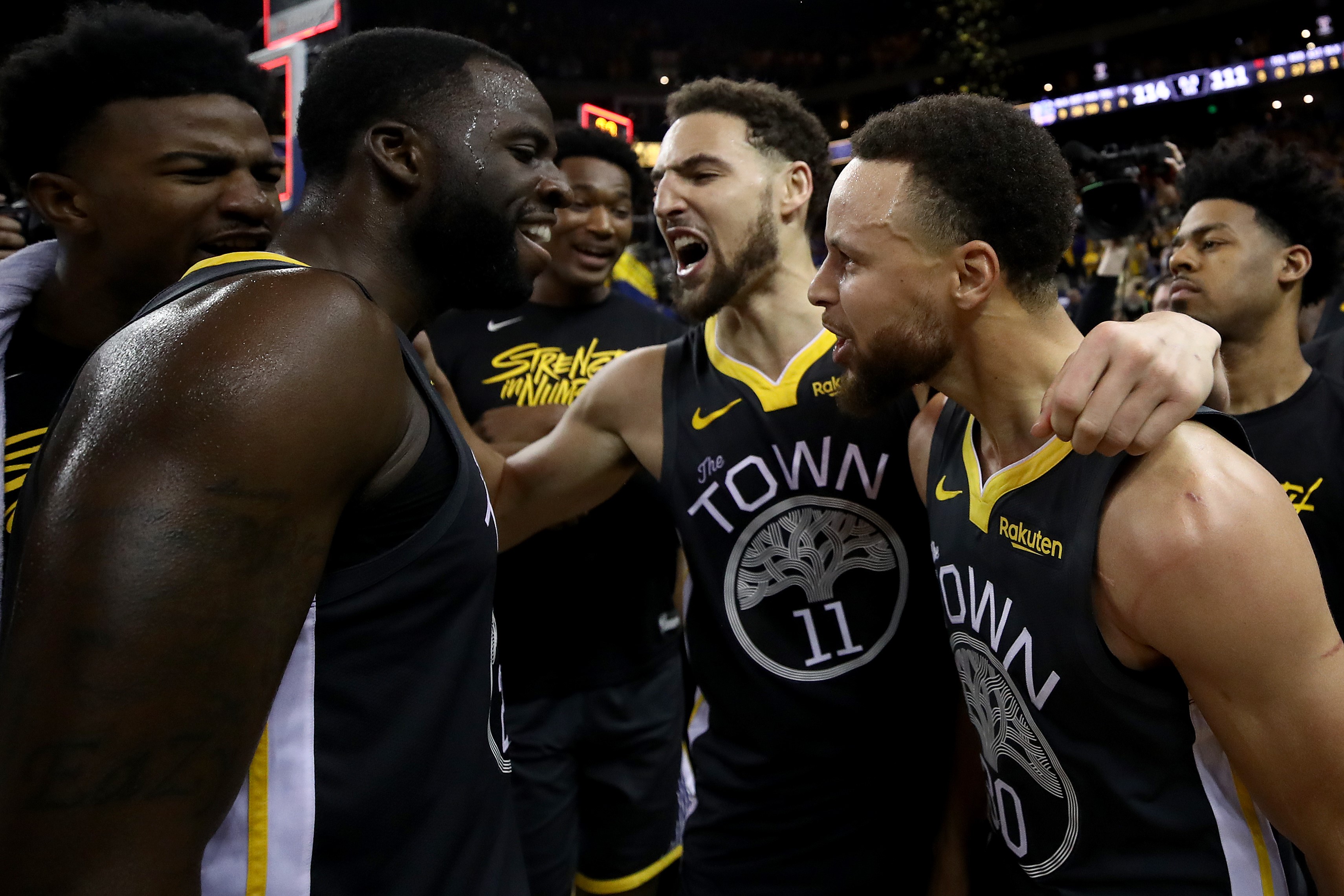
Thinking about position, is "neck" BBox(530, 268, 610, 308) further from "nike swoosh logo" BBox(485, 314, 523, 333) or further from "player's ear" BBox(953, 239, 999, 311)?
"player's ear" BBox(953, 239, 999, 311)

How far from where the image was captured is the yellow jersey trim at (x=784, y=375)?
6.66 ft

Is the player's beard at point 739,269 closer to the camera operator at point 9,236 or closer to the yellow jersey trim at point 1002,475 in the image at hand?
the yellow jersey trim at point 1002,475

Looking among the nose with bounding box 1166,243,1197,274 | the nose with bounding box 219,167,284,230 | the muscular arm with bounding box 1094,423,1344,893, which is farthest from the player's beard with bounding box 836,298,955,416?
the nose with bounding box 1166,243,1197,274

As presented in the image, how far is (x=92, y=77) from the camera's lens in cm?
158

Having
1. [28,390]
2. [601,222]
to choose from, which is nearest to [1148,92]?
[601,222]

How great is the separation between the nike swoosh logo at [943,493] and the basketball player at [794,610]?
221mm

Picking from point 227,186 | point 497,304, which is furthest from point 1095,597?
point 227,186

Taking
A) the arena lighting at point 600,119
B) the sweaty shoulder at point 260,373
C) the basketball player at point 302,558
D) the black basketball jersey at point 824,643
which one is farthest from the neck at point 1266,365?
the arena lighting at point 600,119

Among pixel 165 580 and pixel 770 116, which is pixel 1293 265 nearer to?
pixel 770 116

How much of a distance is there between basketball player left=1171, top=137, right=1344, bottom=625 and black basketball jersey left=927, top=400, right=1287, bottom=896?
1557mm

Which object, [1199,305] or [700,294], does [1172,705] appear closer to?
[700,294]

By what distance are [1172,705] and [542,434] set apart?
6.46 feet

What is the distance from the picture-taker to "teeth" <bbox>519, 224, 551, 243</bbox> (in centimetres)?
142

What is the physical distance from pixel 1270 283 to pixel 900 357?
2094mm
